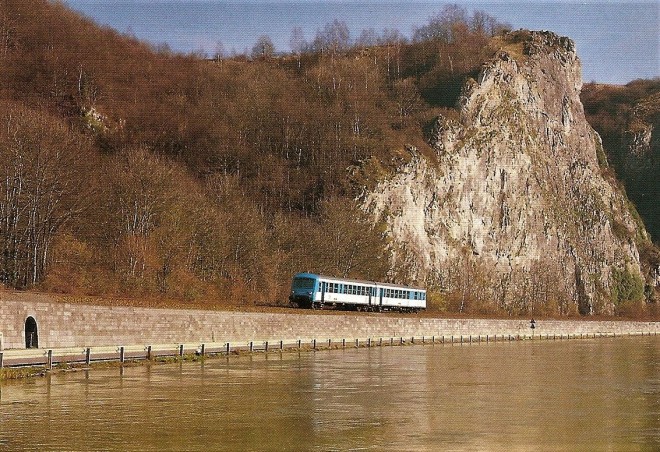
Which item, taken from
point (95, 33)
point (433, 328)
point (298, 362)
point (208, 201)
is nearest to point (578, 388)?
→ point (298, 362)

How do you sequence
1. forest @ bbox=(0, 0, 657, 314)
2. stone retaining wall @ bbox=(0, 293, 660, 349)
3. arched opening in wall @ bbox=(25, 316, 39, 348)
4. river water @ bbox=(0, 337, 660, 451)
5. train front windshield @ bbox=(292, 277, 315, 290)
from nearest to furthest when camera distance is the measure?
river water @ bbox=(0, 337, 660, 451), arched opening in wall @ bbox=(25, 316, 39, 348), stone retaining wall @ bbox=(0, 293, 660, 349), forest @ bbox=(0, 0, 657, 314), train front windshield @ bbox=(292, 277, 315, 290)

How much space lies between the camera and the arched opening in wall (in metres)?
34.2

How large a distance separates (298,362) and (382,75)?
111 m

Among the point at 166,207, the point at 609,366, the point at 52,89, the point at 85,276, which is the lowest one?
the point at 609,366

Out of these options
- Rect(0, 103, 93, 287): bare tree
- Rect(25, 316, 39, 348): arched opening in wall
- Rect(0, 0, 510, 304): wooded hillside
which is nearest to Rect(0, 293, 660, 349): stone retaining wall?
Rect(25, 316, 39, 348): arched opening in wall

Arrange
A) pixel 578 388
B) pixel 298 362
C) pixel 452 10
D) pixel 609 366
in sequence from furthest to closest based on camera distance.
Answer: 1. pixel 452 10
2. pixel 609 366
3. pixel 298 362
4. pixel 578 388

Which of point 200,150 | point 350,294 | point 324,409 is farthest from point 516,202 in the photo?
point 324,409

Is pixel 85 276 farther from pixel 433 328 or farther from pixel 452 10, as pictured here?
pixel 452 10

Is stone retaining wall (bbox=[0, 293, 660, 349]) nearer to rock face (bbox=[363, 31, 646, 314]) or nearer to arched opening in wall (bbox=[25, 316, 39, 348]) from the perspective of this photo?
arched opening in wall (bbox=[25, 316, 39, 348])

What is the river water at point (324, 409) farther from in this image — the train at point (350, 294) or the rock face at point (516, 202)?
the rock face at point (516, 202)

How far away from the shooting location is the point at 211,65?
474ft

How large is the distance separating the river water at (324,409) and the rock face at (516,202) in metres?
61.5

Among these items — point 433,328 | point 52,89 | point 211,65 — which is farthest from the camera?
point 211,65

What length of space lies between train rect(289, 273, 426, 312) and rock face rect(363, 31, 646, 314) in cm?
1625
